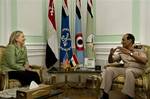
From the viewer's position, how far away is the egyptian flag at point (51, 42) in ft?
17.9

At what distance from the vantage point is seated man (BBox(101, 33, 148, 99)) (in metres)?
3.83

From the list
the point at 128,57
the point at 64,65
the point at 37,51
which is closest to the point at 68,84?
the point at 64,65

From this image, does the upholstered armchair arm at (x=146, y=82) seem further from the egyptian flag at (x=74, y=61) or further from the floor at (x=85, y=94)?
the egyptian flag at (x=74, y=61)

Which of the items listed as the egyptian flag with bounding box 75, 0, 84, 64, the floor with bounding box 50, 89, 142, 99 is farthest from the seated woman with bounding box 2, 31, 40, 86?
the egyptian flag with bounding box 75, 0, 84, 64

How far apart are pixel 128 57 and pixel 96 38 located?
1.44 metres

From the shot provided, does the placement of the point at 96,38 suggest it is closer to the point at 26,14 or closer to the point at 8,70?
the point at 26,14

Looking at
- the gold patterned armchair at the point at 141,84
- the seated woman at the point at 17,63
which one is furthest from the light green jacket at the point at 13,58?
the gold patterned armchair at the point at 141,84

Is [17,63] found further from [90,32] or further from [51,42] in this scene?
[90,32]

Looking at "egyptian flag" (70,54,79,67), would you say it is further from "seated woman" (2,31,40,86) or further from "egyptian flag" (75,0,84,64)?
"seated woman" (2,31,40,86)

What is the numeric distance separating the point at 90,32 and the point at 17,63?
1712 mm

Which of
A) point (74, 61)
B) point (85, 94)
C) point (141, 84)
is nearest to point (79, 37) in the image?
point (74, 61)

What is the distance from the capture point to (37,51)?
5.51m

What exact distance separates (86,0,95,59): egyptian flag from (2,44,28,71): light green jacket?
1477mm

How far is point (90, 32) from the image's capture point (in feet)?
17.7
